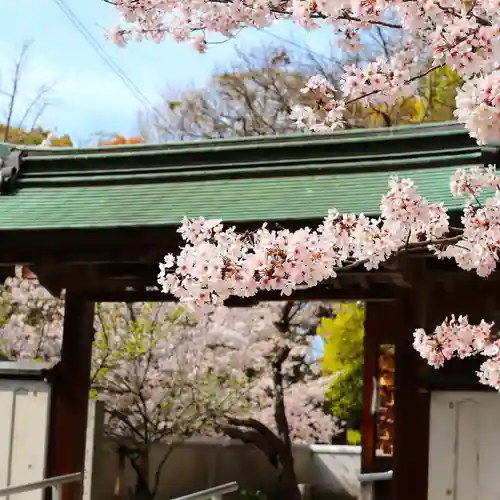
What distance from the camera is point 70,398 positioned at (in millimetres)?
4898

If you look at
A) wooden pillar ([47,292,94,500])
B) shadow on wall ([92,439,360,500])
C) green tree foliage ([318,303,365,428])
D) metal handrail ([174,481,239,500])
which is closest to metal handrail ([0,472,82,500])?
wooden pillar ([47,292,94,500])

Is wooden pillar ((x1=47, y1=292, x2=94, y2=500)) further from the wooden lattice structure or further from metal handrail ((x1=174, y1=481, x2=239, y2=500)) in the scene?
metal handrail ((x1=174, y1=481, x2=239, y2=500))

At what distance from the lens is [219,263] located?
2.34 meters

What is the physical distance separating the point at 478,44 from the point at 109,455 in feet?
27.3

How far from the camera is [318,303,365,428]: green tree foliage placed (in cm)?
980

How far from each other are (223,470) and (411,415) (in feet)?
25.4

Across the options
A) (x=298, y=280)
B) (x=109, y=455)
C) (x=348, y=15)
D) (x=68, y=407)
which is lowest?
(x=109, y=455)

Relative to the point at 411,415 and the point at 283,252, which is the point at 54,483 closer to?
the point at 411,415

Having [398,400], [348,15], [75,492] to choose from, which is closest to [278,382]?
[75,492]

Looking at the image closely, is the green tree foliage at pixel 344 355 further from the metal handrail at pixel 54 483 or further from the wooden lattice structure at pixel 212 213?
the metal handrail at pixel 54 483

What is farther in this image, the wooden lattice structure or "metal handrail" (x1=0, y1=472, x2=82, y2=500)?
"metal handrail" (x1=0, y1=472, x2=82, y2=500)

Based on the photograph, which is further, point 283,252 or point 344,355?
point 344,355

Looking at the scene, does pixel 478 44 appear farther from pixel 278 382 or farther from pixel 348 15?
pixel 278 382

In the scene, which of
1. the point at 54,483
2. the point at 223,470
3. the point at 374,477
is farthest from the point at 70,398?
the point at 223,470
